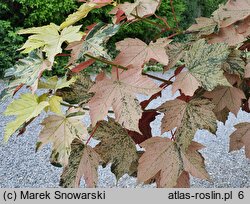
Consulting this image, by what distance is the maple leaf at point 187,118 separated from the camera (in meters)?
0.81

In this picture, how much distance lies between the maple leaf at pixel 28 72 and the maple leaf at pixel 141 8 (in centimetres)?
21

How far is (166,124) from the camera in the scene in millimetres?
822

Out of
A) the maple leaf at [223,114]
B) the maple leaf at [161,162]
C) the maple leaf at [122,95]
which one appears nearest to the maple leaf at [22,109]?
the maple leaf at [122,95]

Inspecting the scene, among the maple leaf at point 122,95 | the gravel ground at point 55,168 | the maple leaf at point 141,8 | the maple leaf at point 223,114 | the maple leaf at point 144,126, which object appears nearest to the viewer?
the maple leaf at point 122,95

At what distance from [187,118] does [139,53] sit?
173 mm

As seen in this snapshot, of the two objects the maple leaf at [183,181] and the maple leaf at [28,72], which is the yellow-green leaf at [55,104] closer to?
the maple leaf at [28,72]

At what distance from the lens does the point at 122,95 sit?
76cm

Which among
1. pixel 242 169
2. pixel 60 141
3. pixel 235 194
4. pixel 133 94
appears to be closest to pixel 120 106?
pixel 133 94

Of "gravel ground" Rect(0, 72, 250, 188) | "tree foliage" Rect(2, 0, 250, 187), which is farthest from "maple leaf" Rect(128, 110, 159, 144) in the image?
"gravel ground" Rect(0, 72, 250, 188)

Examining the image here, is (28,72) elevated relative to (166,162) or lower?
elevated

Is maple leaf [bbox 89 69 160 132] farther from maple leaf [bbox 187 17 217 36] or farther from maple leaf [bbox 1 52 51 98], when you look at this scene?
maple leaf [bbox 187 17 217 36]

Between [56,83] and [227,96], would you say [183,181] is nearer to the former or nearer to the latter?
[227,96]

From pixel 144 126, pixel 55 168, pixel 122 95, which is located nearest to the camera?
pixel 122 95

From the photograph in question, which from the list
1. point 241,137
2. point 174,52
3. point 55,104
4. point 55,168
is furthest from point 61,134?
point 55,168
